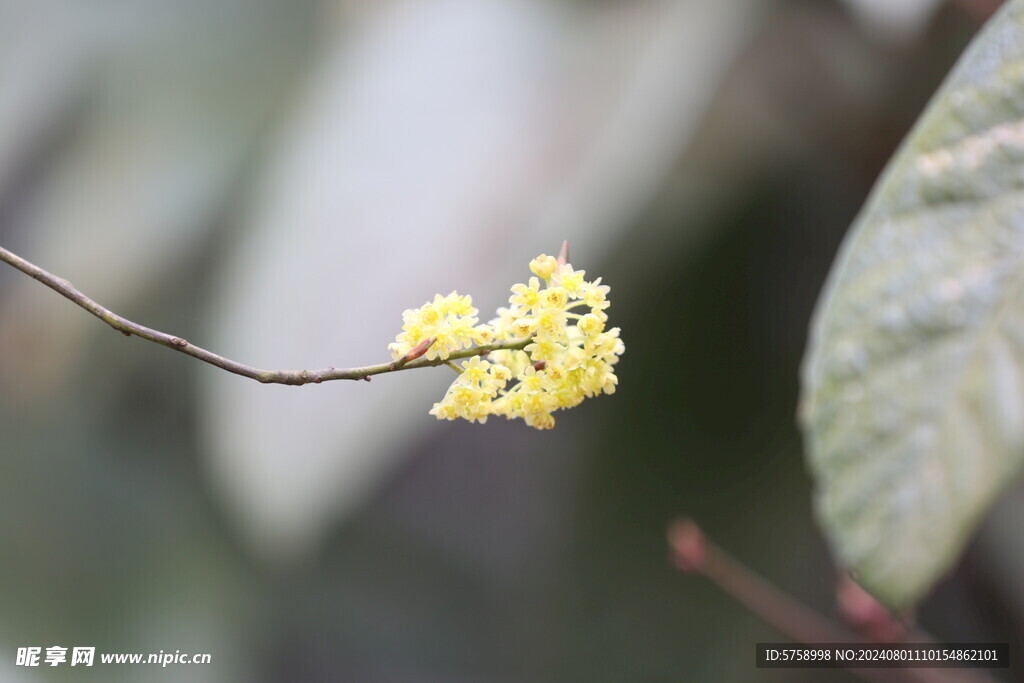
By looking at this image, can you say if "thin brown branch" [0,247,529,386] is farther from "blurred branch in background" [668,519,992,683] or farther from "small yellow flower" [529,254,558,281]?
"blurred branch in background" [668,519,992,683]

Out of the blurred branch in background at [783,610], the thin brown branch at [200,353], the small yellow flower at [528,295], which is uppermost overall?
the small yellow flower at [528,295]

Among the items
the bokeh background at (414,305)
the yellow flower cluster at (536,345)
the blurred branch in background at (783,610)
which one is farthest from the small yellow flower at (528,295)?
the bokeh background at (414,305)

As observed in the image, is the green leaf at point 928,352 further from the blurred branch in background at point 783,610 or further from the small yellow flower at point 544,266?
the blurred branch in background at point 783,610

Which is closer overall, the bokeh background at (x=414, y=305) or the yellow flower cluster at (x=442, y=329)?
the yellow flower cluster at (x=442, y=329)

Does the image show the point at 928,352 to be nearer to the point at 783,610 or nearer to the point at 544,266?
the point at 544,266

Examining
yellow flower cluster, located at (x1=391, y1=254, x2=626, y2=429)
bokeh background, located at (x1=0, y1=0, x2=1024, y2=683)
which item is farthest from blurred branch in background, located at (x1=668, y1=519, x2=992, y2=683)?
yellow flower cluster, located at (x1=391, y1=254, x2=626, y2=429)

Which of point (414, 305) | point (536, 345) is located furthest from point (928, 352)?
point (414, 305)
